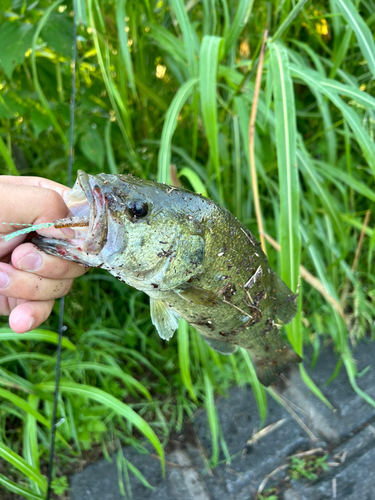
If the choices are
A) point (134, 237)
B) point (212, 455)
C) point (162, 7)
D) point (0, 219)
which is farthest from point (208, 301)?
point (162, 7)

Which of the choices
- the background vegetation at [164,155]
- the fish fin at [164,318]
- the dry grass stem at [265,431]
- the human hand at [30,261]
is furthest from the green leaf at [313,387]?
the human hand at [30,261]

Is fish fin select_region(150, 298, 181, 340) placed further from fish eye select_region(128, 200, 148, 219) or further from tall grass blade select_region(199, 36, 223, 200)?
tall grass blade select_region(199, 36, 223, 200)

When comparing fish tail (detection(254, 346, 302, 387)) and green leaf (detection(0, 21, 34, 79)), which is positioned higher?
green leaf (detection(0, 21, 34, 79))

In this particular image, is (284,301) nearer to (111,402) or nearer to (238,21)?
(111,402)

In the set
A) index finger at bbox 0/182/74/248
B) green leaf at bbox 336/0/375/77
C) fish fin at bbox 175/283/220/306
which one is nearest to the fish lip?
index finger at bbox 0/182/74/248

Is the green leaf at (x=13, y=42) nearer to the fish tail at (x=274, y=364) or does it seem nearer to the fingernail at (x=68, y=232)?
the fingernail at (x=68, y=232)

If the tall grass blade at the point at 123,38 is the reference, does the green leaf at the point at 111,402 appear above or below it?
below
